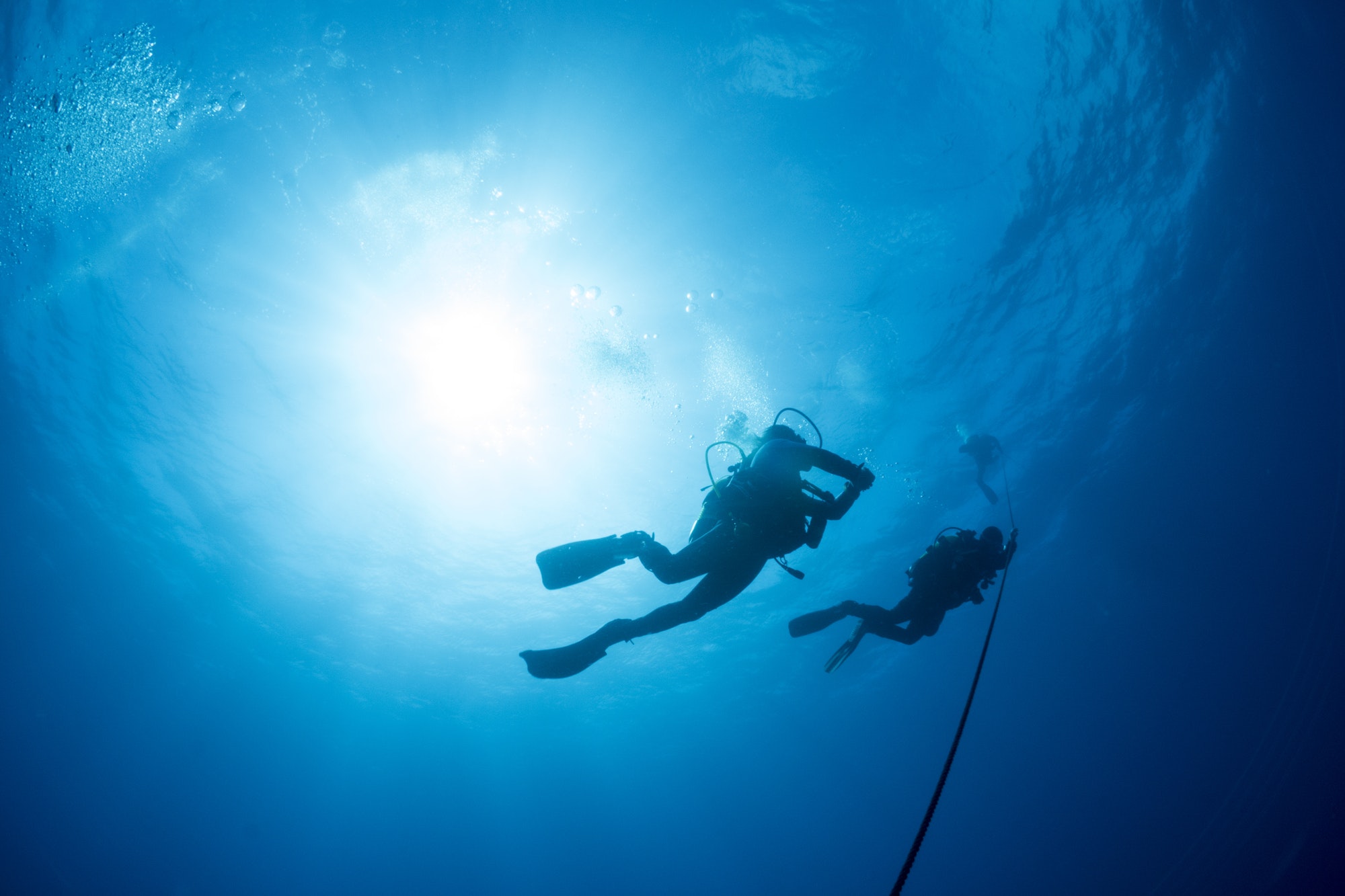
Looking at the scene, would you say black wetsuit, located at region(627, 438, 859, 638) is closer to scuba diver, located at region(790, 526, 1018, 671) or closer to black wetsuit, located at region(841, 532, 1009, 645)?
scuba diver, located at region(790, 526, 1018, 671)

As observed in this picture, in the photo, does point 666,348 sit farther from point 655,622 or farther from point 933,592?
point 655,622

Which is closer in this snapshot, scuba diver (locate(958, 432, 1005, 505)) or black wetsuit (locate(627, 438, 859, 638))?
black wetsuit (locate(627, 438, 859, 638))

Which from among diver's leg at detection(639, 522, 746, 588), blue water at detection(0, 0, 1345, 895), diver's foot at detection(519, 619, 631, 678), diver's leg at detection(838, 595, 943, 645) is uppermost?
blue water at detection(0, 0, 1345, 895)

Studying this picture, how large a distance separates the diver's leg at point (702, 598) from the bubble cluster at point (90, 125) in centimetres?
1189

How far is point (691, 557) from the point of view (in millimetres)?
4145

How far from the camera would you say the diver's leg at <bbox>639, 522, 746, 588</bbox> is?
13.5ft

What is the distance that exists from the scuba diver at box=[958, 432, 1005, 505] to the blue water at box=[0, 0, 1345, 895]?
0.37m

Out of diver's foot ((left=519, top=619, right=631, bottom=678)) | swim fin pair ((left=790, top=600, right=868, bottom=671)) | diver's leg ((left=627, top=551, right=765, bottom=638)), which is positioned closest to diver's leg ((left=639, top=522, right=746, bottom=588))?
diver's leg ((left=627, top=551, right=765, bottom=638))

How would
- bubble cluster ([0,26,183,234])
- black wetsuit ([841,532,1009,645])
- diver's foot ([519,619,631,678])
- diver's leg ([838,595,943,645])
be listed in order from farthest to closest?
1. bubble cluster ([0,26,183,234])
2. diver's leg ([838,595,943,645])
3. black wetsuit ([841,532,1009,645])
4. diver's foot ([519,619,631,678])

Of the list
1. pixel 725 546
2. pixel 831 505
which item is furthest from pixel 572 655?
pixel 831 505

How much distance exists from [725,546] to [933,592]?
455 centimetres

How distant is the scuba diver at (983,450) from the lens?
48.0ft

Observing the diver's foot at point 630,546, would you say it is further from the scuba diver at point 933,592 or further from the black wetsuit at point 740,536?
the scuba diver at point 933,592

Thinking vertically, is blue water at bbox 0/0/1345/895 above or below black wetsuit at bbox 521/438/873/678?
above
